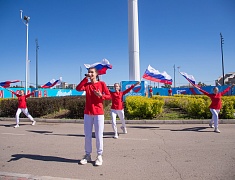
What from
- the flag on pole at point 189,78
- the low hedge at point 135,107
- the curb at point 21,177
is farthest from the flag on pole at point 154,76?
the curb at point 21,177

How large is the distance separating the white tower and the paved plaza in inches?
508

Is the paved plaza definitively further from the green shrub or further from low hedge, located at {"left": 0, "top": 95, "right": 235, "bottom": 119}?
the green shrub

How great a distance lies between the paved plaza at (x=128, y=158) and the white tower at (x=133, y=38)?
1291 centimetres

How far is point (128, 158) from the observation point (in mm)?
4680

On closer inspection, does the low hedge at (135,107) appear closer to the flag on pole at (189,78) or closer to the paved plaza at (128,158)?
the flag on pole at (189,78)

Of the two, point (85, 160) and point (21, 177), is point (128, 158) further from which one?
point (21, 177)

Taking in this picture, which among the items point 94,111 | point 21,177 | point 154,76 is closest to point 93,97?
point 94,111

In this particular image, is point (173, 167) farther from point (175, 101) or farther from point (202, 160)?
point (175, 101)

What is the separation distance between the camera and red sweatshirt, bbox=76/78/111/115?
426 cm

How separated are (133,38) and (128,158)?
16.0 metres

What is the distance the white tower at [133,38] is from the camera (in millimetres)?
19250

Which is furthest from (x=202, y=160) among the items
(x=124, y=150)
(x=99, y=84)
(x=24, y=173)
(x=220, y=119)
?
(x=220, y=119)

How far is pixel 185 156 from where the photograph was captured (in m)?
4.76

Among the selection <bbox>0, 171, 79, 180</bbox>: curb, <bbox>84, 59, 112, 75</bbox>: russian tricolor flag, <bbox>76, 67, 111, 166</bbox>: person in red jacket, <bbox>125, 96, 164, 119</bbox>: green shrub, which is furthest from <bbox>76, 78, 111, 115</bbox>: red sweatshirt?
<bbox>125, 96, 164, 119</bbox>: green shrub
